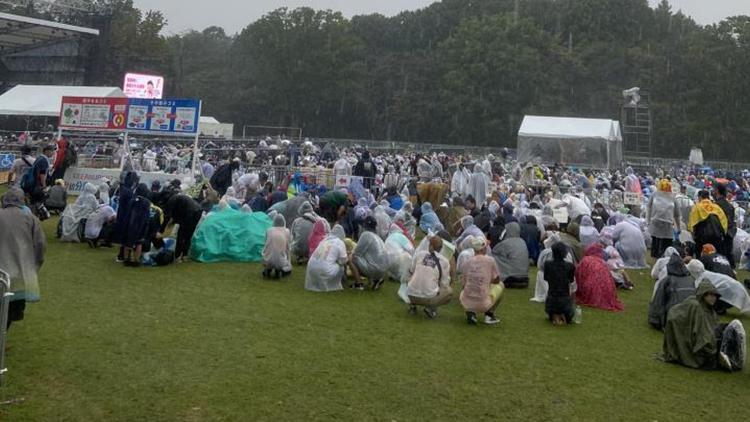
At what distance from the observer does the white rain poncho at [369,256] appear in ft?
29.3

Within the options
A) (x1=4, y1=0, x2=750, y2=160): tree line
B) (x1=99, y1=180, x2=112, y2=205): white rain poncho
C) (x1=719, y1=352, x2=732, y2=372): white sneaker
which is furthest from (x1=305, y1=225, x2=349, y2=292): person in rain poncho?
(x1=4, y1=0, x2=750, y2=160): tree line

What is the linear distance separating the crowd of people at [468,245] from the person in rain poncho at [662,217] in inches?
0.9

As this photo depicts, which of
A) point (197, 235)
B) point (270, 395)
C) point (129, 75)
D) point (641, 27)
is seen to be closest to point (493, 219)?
point (197, 235)

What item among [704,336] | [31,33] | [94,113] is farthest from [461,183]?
[31,33]

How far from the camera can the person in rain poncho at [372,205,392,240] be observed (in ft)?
37.6

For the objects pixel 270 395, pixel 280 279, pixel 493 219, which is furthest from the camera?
pixel 493 219

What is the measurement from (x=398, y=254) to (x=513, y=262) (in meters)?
1.69

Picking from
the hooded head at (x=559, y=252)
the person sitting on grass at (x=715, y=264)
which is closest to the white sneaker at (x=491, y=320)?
the hooded head at (x=559, y=252)

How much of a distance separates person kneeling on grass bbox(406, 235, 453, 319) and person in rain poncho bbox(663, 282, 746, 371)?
2425 millimetres

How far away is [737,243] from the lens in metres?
12.4

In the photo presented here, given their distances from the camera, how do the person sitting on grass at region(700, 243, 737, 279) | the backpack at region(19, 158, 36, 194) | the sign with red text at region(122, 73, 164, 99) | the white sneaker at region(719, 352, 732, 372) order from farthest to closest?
the sign with red text at region(122, 73, 164, 99)
the backpack at region(19, 158, 36, 194)
the person sitting on grass at region(700, 243, 737, 279)
the white sneaker at region(719, 352, 732, 372)

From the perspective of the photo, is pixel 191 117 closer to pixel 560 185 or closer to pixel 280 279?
pixel 280 279

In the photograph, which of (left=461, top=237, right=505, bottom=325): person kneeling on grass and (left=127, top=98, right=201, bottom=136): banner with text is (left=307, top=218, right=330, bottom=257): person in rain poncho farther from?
(left=127, top=98, right=201, bottom=136): banner with text

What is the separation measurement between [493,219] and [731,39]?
39.2 metres
